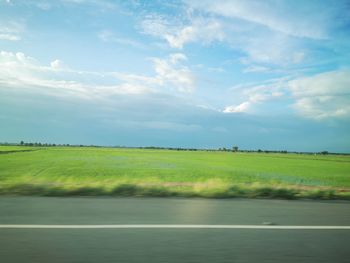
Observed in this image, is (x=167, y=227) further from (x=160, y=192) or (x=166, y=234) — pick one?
(x=160, y=192)

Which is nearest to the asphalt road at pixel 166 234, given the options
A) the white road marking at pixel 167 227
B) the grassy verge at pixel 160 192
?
the white road marking at pixel 167 227

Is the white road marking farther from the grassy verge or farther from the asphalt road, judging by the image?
the grassy verge

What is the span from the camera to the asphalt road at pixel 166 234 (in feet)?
12.0

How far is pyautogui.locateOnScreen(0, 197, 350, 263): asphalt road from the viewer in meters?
3.65

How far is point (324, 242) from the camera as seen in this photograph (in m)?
4.29

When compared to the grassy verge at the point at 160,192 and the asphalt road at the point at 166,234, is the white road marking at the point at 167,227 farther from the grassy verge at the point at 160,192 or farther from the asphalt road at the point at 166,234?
the grassy verge at the point at 160,192

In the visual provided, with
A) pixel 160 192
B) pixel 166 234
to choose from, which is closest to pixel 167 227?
pixel 166 234

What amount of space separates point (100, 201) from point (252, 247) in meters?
3.58

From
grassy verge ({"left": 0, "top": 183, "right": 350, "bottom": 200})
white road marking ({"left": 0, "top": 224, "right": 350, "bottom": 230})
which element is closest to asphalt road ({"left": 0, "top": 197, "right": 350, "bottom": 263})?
white road marking ({"left": 0, "top": 224, "right": 350, "bottom": 230})

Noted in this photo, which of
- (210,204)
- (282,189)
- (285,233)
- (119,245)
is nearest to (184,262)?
(119,245)

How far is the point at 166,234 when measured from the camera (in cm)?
439

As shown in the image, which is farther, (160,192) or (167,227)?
(160,192)

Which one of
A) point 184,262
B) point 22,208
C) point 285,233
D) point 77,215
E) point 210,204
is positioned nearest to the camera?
point 184,262

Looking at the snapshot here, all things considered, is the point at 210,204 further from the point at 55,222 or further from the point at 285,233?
the point at 55,222
